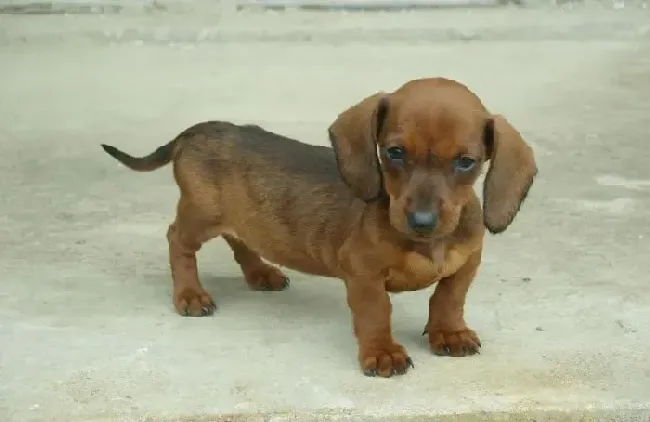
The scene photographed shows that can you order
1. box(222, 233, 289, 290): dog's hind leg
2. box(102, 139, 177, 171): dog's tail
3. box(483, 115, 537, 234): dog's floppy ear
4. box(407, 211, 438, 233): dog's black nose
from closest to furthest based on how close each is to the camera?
box(407, 211, 438, 233): dog's black nose, box(483, 115, 537, 234): dog's floppy ear, box(102, 139, 177, 171): dog's tail, box(222, 233, 289, 290): dog's hind leg

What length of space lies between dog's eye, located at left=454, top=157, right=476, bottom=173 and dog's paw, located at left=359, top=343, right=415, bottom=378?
62 centimetres

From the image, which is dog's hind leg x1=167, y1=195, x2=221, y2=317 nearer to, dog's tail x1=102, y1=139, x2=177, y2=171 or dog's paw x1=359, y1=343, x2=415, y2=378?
dog's tail x1=102, y1=139, x2=177, y2=171

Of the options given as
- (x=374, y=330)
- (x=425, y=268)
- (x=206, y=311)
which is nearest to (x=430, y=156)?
(x=425, y=268)

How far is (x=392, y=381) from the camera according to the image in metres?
3.00

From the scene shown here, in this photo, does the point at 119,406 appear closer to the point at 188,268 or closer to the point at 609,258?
the point at 188,268

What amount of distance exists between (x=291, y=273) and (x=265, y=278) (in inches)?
8.6

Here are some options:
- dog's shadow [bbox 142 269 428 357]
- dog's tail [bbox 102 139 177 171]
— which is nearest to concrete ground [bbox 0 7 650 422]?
dog's shadow [bbox 142 269 428 357]

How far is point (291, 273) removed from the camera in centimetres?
402

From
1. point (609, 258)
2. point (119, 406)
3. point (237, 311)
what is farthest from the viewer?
point (609, 258)

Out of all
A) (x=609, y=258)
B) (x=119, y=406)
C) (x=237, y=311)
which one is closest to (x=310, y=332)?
(x=237, y=311)

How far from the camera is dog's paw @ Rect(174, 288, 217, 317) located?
353cm

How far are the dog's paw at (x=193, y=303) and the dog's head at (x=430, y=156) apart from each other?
0.85m

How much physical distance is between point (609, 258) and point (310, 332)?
4.34 ft

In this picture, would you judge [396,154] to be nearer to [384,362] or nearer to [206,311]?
[384,362]
